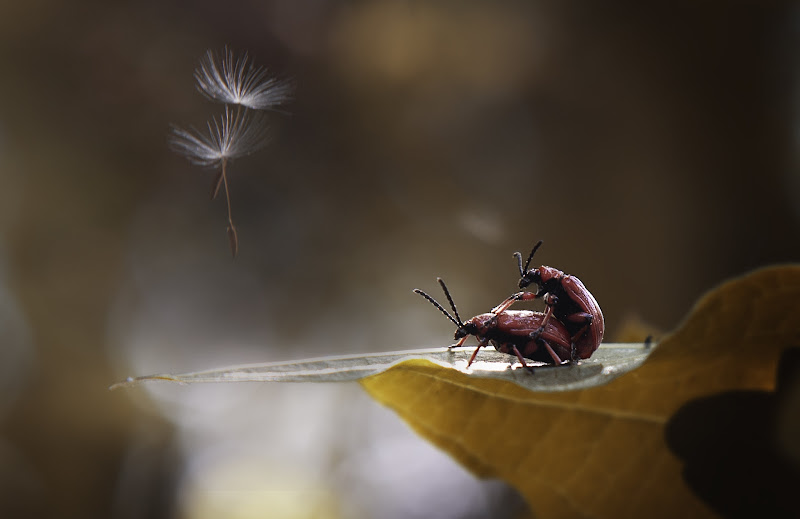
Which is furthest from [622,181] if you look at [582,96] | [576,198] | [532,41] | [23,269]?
[23,269]

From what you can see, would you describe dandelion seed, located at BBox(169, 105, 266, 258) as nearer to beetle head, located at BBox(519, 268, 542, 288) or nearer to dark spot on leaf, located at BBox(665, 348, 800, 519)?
beetle head, located at BBox(519, 268, 542, 288)

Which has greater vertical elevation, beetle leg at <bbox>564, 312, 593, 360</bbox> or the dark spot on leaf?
beetle leg at <bbox>564, 312, 593, 360</bbox>

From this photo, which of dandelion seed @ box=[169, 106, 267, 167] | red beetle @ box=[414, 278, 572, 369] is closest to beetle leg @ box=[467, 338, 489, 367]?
red beetle @ box=[414, 278, 572, 369]

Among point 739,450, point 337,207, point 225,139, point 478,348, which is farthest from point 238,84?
point 337,207

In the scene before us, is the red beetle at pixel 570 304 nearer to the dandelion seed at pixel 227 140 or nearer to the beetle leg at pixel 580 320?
the beetle leg at pixel 580 320

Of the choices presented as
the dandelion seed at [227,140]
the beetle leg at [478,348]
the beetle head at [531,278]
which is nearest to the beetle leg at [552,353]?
the beetle leg at [478,348]

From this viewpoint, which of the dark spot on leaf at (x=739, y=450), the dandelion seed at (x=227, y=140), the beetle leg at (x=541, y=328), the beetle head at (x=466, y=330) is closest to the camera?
the dark spot on leaf at (x=739, y=450)

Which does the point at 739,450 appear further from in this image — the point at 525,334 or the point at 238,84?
the point at 238,84
